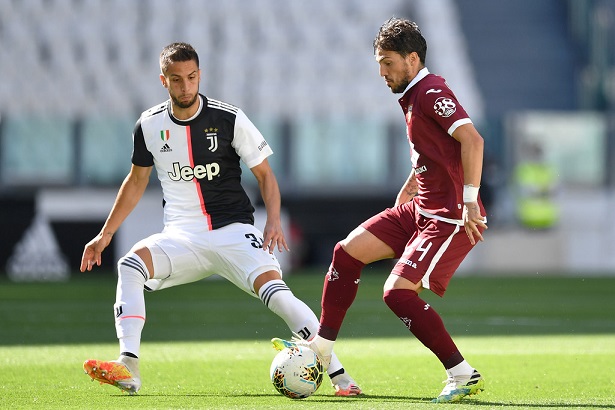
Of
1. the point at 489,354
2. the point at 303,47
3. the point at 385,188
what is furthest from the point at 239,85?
the point at 489,354

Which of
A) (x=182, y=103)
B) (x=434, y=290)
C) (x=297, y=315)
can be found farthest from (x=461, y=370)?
(x=182, y=103)

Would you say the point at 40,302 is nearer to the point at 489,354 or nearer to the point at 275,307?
the point at 489,354

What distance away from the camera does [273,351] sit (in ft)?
28.4

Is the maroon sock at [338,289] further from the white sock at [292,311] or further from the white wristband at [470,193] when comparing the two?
the white wristband at [470,193]

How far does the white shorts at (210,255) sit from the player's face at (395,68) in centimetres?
112

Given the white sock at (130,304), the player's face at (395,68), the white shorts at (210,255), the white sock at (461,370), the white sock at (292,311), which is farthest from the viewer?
the white shorts at (210,255)

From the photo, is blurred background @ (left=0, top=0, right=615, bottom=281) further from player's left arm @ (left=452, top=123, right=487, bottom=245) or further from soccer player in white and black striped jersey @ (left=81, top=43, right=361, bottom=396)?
player's left arm @ (left=452, top=123, right=487, bottom=245)

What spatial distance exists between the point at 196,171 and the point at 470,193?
60.0 inches

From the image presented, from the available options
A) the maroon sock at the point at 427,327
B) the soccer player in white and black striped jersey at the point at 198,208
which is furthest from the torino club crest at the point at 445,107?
the soccer player in white and black striped jersey at the point at 198,208

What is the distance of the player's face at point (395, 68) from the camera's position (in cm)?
591

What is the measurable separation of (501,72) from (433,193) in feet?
64.7

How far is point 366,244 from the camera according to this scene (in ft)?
20.1

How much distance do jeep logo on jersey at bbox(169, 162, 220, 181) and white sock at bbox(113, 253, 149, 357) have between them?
489mm

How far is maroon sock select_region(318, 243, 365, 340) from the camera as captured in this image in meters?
6.19
